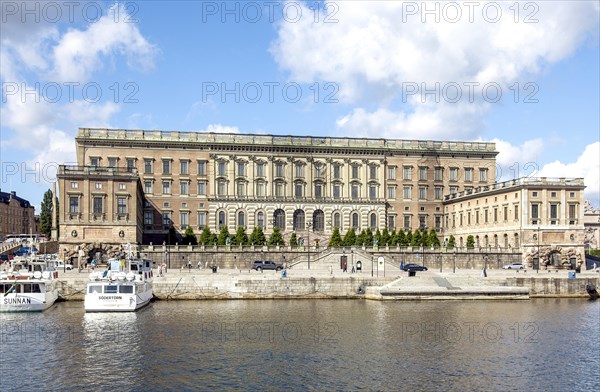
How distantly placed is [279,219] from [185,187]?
15.8 meters

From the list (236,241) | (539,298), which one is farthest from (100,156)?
(539,298)

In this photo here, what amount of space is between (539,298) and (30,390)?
5458 centimetres

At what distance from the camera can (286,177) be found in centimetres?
11406

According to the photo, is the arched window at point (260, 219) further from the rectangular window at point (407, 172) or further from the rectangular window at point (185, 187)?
the rectangular window at point (407, 172)

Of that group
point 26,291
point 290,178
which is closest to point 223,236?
point 290,178

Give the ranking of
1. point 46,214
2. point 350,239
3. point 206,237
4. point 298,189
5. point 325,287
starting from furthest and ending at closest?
1. point 46,214
2. point 298,189
3. point 350,239
4. point 206,237
5. point 325,287

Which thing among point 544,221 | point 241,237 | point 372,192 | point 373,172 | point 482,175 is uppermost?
point 373,172

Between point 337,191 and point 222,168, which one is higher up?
point 222,168

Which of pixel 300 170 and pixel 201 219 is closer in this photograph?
pixel 201 219

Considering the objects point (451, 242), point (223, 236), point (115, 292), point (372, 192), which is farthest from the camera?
point (372, 192)

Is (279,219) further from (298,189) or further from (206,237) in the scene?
(206,237)

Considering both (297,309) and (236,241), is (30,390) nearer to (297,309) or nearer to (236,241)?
(297,309)

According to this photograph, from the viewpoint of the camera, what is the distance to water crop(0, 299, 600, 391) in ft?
115

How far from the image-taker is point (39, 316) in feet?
184
